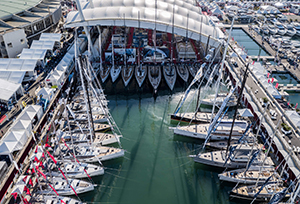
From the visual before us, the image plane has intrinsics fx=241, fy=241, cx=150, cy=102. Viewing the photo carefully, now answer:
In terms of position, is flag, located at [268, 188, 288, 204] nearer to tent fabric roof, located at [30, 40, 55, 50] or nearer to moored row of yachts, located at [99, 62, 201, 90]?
moored row of yachts, located at [99, 62, 201, 90]

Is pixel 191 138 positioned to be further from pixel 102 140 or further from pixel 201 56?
pixel 201 56

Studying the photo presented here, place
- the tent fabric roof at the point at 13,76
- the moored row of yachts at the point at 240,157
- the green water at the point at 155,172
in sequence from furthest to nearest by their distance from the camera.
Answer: the tent fabric roof at the point at 13,76 → the green water at the point at 155,172 → the moored row of yachts at the point at 240,157

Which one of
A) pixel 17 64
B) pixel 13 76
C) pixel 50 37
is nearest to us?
pixel 13 76

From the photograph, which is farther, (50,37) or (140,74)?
(50,37)

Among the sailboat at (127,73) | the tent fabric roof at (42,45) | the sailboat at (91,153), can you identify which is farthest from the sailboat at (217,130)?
the tent fabric roof at (42,45)

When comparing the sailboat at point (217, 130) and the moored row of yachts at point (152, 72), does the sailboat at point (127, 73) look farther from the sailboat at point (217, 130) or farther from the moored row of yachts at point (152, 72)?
the sailboat at point (217, 130)

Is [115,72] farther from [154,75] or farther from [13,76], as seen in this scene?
[13,76]

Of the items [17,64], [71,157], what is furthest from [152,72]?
[71,157]
